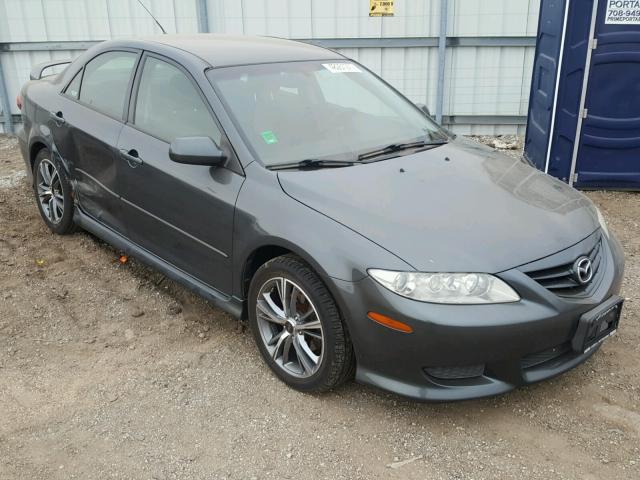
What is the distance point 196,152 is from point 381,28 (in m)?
5.71

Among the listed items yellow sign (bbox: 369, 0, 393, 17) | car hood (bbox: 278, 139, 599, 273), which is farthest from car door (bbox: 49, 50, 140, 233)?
yellow sign (bbox: 369, 0, 393, 17)

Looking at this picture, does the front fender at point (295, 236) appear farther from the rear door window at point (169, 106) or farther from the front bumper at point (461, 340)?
the rear door window at point (169, 106)

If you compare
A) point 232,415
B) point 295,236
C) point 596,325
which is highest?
point 295,236

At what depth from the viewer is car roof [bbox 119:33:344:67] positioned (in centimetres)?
378

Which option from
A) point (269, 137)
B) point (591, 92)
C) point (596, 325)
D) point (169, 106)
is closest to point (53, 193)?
point (169, 106)

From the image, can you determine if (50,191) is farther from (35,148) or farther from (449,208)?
(449,208)

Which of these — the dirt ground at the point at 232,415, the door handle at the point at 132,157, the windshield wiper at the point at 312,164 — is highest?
the windshield wiper at the point at 312,164

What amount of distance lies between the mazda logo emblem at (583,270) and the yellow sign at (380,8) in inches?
235

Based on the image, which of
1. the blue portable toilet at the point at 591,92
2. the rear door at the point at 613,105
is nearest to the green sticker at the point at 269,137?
the blue portable toilet at the point at 591,92

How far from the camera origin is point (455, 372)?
2.80m

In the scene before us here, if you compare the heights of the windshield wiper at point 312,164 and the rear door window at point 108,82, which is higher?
the rear door window at point 108,82

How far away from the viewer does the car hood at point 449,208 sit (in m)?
2.78

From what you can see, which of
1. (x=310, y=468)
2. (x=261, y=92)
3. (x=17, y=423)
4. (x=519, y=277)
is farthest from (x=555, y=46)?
(x=17, y=423)

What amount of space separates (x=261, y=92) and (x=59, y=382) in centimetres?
192
